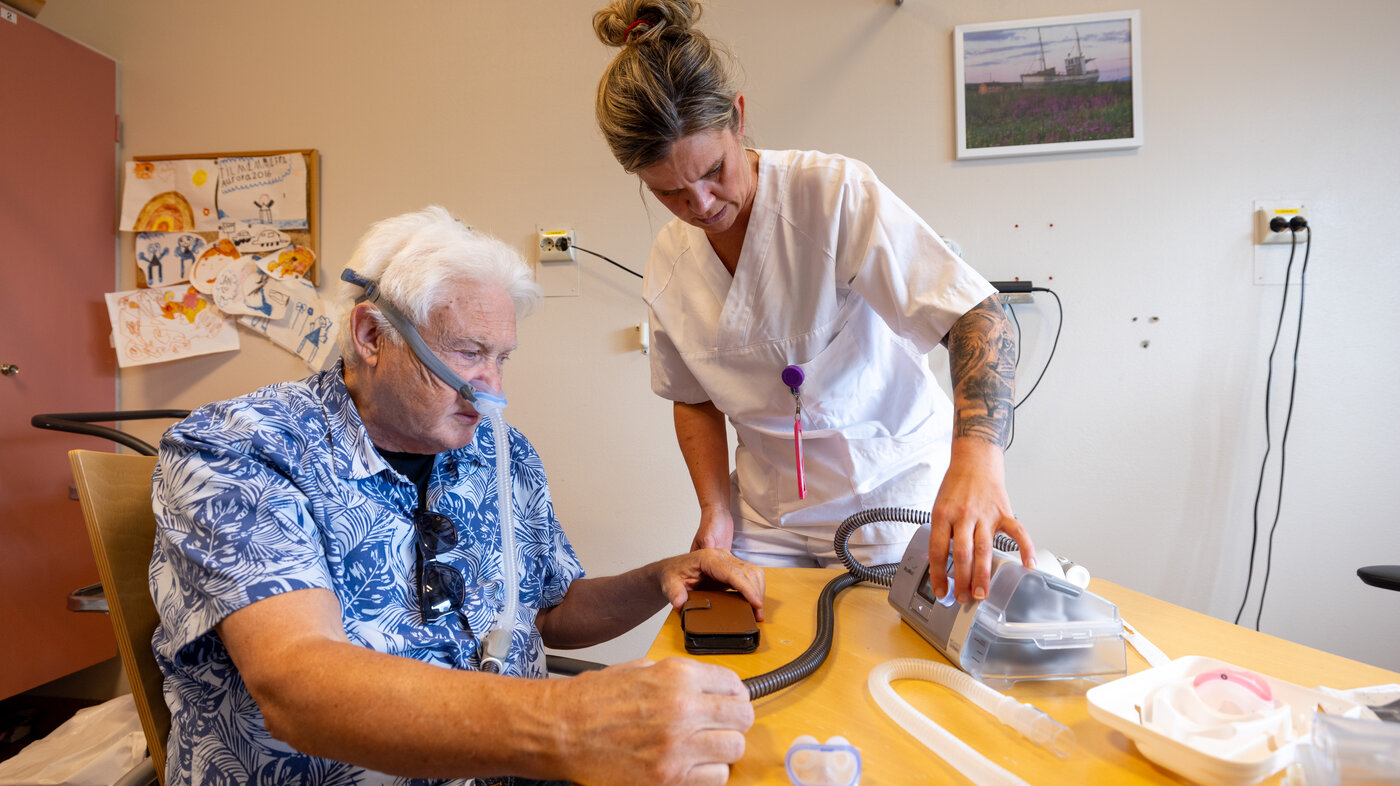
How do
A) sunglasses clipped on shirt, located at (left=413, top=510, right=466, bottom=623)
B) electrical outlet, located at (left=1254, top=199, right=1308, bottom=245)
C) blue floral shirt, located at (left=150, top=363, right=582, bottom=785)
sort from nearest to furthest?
blue floral shirt, located at (left=150, top=363, right=582, bottom=785), sunglasses clipped on shirt, located at (left=413, top=510, right=466, bottom=623), electrical outlet, located at (left=1254, top=199, right=1308, bottom=245)

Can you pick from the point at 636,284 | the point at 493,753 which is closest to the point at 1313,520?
the point at 636,284

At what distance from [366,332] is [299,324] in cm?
165

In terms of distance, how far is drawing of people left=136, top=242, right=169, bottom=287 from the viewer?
2.43 meters

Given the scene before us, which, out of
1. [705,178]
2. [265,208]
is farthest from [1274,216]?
[265,208]

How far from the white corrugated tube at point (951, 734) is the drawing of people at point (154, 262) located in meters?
2.72

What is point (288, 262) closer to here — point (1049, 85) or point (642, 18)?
point (642, 18)

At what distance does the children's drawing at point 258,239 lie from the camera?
2.38 metres

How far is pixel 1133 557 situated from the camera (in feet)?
6.66

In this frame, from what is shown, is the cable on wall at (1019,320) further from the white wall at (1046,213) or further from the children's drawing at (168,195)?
the children's drawing at (168,195)

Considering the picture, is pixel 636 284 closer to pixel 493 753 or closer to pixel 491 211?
pixel 491 211

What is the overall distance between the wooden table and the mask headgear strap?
0.45m

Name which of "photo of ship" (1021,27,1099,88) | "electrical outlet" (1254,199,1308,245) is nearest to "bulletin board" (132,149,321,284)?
"photo of ship" (1021,27,1099,88)

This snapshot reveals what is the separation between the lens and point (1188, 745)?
1.97 feet

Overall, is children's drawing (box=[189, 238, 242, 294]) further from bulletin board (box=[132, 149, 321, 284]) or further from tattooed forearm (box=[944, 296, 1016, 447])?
tattooed forearm (box=[944, 296, 1016, 447])
